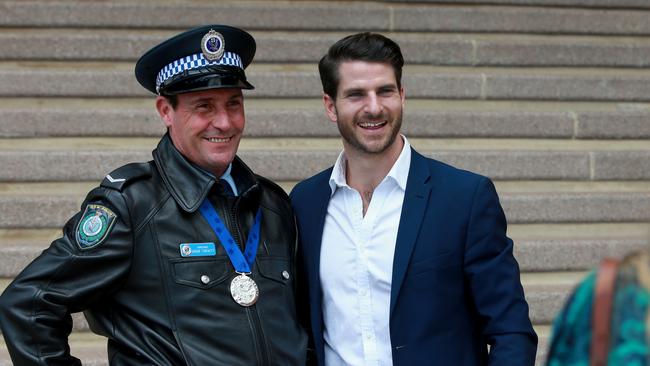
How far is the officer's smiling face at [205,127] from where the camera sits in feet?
9.34

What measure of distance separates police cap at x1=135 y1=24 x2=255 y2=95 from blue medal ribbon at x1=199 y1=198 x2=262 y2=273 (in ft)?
1.14

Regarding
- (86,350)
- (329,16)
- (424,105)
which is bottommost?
(86,350)

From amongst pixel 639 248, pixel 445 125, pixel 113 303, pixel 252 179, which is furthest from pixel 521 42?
pixel 639 248

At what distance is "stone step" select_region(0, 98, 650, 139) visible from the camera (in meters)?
5.48

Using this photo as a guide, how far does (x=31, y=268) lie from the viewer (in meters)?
2.64

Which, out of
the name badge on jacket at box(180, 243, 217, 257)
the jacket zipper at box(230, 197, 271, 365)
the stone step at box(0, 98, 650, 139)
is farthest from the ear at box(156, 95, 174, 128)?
the stone step at box(0, 98, 650, 139)

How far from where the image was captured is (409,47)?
6.07m

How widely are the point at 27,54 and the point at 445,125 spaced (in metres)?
2.53

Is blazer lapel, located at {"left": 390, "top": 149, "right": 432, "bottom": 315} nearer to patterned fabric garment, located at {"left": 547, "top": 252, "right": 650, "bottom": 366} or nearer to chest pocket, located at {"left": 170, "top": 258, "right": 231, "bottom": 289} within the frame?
chest pocket, located at {"left": 170, "top": 258, "right": 231, "bottom": 289}

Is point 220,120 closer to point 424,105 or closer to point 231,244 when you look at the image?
point 231,244

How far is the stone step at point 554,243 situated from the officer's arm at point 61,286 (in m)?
2.34

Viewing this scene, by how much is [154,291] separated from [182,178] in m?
0.34

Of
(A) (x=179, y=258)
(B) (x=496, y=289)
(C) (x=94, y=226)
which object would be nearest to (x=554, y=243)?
(B) (x=496, y=289)

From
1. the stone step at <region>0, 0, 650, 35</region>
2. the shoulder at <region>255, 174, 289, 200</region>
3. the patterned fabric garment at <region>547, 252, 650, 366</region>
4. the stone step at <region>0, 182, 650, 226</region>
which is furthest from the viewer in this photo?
the stone step at <region>0, 0, 650, 35</region>
